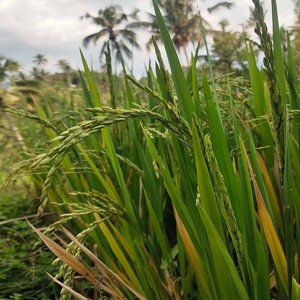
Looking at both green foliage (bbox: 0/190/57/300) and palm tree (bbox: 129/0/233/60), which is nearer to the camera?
green foliage (bbox: 0/190/57/300)

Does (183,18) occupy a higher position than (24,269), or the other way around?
(183,18)

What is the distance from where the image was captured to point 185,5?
4741 cm

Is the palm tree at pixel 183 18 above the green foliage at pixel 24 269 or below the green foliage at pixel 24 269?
above

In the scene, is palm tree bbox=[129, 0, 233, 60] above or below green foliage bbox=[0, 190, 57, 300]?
above

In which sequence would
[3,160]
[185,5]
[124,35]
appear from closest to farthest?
1. [3,160]
2. [185,5]
3. [124,35]

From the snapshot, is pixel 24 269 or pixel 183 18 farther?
pixel 183 18

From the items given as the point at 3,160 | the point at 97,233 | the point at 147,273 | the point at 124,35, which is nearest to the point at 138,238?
the point at 147,273

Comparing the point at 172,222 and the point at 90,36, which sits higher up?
the point at 90,36

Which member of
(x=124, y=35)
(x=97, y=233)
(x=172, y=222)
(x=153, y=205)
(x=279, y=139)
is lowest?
(x=172, y=222)

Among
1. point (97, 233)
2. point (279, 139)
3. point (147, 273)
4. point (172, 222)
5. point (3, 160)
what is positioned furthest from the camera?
point (3, 160)

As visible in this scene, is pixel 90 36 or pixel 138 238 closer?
pixel 138 238

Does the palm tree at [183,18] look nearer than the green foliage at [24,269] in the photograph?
No

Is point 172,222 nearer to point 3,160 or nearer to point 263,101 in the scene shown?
point 263,101

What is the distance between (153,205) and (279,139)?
0.62 meters
